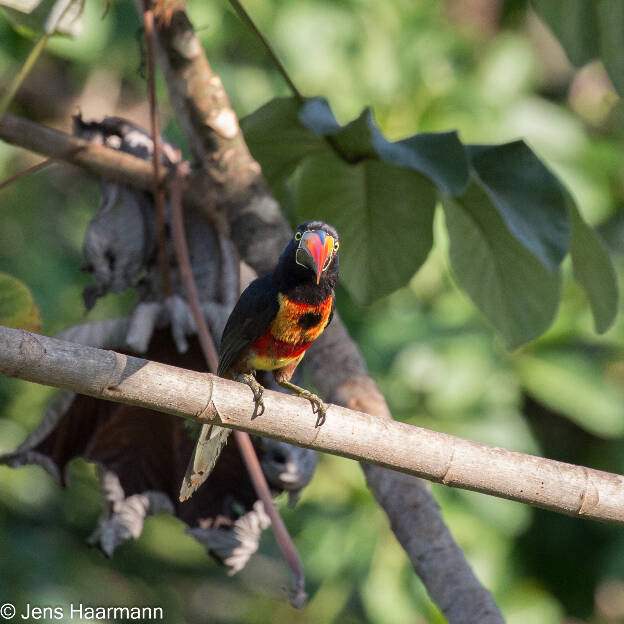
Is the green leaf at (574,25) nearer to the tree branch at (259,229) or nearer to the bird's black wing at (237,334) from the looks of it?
the tree branch at (259,229)

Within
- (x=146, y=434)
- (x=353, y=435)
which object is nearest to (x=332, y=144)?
(x=146, y=434)

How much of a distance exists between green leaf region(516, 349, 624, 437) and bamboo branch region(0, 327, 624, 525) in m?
2.15

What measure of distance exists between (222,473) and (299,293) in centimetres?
49

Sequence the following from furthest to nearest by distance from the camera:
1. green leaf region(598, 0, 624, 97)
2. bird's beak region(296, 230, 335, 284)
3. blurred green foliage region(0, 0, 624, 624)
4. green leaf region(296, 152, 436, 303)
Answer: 1. blurred green foliage region(0, 0, 624, 624)
2. green leaf region(598, 0, 624, 97)
3. green leaf region(296, 152, 436, 303)
4. bird's beak region(296, 230, 335, 284)

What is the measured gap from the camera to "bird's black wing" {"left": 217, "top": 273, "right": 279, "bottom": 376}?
77.9 inches

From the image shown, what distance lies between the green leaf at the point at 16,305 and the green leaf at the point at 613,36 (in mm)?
1575

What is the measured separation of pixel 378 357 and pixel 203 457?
5.40ft

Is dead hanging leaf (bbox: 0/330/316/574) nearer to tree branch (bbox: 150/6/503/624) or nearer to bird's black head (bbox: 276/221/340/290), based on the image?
tree branch (bbox: 150/6/503/624)

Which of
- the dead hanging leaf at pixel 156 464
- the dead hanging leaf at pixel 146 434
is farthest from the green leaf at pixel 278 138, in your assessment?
the dead hanging leaf at pixel 156 464

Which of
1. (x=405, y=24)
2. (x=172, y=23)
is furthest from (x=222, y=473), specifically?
(x=405, y=24)

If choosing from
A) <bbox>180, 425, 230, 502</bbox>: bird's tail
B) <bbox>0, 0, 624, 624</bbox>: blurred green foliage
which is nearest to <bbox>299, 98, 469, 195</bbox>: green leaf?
<bbox>180, 425, 230, 502</bbox>: bird's tail

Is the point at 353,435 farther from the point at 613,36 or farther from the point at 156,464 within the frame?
the point at 613,36

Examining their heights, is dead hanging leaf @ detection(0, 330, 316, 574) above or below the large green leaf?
below

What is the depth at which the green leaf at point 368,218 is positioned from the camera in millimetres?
2281
